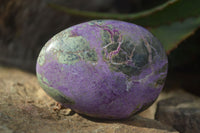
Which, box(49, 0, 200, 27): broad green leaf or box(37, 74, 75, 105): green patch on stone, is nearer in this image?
box(37, 74, 75, 105): green patch on stone

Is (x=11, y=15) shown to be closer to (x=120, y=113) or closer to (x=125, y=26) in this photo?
(x=125, y=26)

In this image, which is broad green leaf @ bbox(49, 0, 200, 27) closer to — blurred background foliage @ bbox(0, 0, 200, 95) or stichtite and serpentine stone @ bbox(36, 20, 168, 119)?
blurred background foliage @ bbox(0, 0, 200, 95)

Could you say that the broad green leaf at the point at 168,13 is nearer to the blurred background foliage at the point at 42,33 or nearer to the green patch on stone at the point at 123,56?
the blurred background foliage at the point at 42,33

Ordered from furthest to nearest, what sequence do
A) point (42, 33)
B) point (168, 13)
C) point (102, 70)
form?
point (42, 33) < point (168, 13) < point (102, 70)

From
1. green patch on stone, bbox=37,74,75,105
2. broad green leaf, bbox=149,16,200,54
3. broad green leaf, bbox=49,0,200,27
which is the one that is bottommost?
green patch on stone, bbox=37,74,75,105

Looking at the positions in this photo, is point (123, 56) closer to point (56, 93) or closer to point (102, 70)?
point (102, 70)

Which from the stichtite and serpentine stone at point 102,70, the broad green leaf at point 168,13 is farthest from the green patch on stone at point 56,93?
the broad green leaf at point 168,13

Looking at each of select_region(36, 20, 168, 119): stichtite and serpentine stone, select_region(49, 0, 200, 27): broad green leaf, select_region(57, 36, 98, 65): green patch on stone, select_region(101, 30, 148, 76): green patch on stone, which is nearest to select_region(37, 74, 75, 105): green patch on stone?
select_region(36, 20, 168, 119): stichtite and serpentine stone

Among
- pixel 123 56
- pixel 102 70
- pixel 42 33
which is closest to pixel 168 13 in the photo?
pixel 123 56
